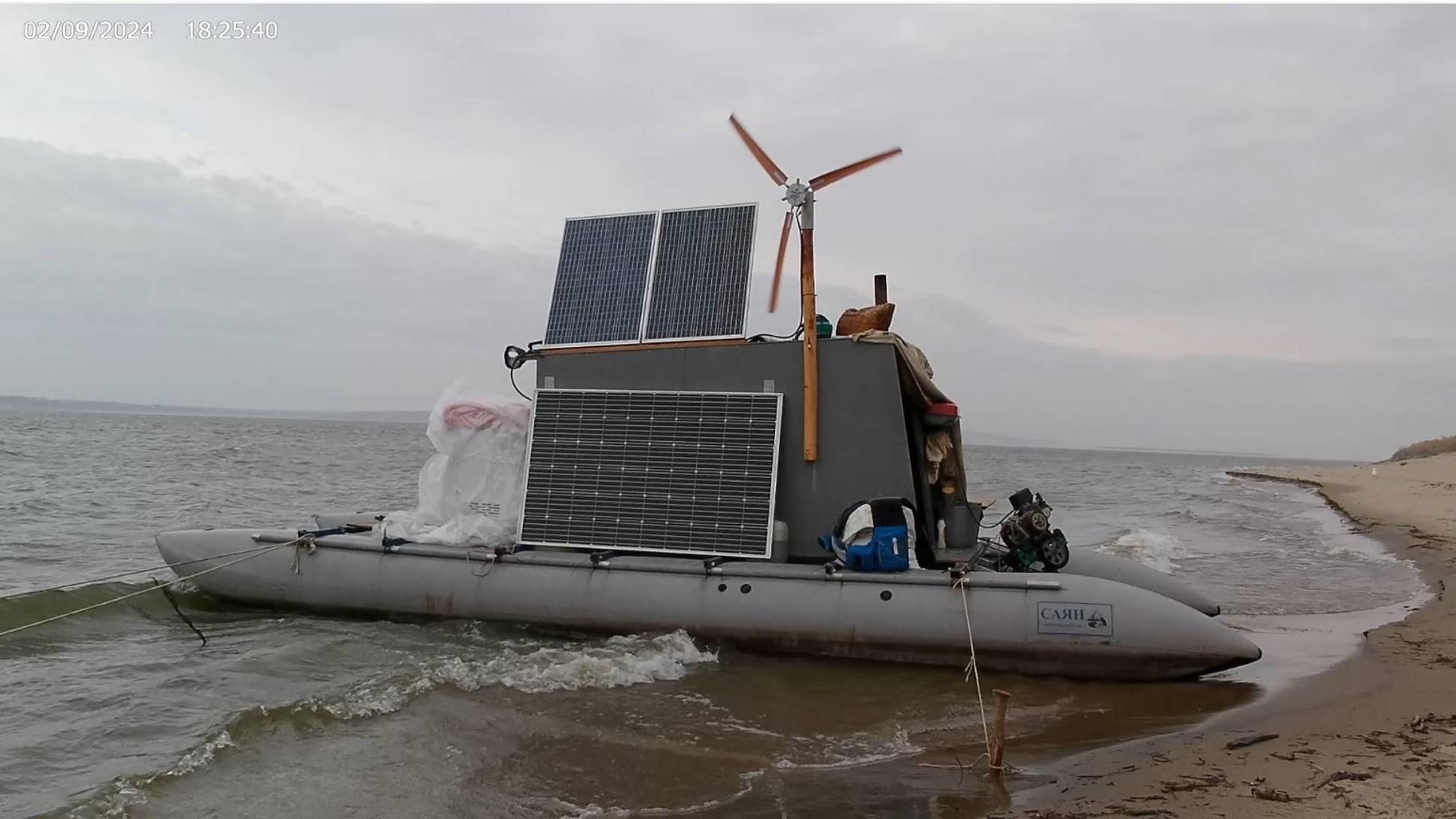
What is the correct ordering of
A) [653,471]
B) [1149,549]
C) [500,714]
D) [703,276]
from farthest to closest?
1. [1149,549]
2. [703,276]
3. [653,471]
4. [500,714]

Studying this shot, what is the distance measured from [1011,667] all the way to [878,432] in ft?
7.57

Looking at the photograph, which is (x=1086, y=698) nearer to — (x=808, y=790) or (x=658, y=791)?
(x=808, y=790)

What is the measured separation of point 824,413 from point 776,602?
1.81m

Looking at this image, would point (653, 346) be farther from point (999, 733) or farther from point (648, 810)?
point (999, 733)

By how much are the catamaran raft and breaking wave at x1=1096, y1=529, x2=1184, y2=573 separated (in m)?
6.37

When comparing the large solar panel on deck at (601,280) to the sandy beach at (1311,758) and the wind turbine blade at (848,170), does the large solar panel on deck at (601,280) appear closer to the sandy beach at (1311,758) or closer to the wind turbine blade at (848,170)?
the wind turbine blade at (848,170)

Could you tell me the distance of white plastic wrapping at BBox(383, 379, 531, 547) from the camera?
31.0ft

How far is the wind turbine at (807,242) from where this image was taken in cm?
871

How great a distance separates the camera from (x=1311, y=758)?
5.34 m

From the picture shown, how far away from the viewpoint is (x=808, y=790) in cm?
541

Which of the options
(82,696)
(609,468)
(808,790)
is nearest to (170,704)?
(82,696)

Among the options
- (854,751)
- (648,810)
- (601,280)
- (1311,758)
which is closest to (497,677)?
(648,810)

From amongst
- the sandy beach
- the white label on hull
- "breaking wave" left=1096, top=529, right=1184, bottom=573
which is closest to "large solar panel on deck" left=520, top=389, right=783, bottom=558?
the white label on hull

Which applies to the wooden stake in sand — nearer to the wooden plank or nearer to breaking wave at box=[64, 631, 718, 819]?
breaking wave at box=[64, 631, 718, 819]
